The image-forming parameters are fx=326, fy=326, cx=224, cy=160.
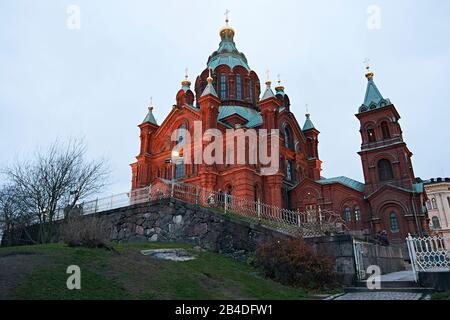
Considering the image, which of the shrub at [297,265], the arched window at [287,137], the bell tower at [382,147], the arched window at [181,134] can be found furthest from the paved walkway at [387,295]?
the arched window at [287,137]

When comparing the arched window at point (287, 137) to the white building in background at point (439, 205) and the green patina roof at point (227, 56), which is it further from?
the white building in background at point (439, 205)

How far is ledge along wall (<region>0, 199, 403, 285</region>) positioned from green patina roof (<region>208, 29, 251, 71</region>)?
27448mm

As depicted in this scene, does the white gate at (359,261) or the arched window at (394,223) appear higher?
the arched window at (394,223)

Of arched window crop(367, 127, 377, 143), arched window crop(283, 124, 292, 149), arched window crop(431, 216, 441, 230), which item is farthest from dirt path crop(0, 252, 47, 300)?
arched window crop(431, 216, 441, 230)

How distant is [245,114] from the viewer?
115 ft

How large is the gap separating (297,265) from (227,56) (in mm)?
34574

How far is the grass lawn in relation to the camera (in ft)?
19.4

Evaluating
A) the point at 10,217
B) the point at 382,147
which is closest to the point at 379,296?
the point at 10,217

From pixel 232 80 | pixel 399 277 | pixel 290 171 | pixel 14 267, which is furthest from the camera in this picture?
pixel 232 80

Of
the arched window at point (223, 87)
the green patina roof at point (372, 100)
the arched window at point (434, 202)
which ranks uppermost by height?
the arched window at point (223, 87)

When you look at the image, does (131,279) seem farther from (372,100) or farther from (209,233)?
(372,100)

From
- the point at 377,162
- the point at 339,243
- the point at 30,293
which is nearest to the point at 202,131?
the point at 377,162

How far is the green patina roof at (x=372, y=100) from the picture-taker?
34456mm

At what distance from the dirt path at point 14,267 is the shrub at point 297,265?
614cm
